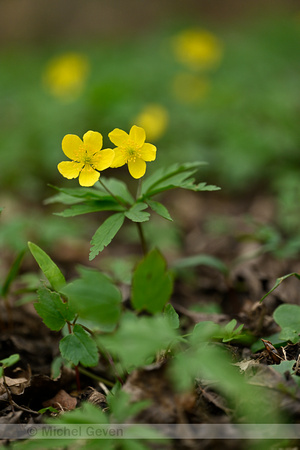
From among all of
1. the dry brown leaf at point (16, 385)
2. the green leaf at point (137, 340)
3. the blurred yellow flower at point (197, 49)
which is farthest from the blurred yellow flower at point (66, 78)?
the green leaf at point (137, 340)

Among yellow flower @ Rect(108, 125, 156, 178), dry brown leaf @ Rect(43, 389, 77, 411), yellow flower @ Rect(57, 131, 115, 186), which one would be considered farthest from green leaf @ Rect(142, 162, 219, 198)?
dry brown leaf @ Rect(43, 389, 77, 411)

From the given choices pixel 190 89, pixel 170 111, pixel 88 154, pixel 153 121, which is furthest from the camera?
pixel 190 89

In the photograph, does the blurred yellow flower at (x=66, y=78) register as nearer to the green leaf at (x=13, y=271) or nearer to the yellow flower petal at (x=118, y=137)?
the green leaf at (x=13, y=271)

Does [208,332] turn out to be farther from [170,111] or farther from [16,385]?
[170,111]

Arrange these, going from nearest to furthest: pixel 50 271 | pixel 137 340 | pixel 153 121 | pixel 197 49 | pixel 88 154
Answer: pixel 137 340
pixel 50 271
pixel 88 154
pixel 153 121
pixel 197 49

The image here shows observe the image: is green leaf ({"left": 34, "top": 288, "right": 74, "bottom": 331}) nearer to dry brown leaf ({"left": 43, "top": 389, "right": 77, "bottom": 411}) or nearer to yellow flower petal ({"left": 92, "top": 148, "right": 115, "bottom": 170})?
dry brown leaf ({"left": 43, "top": 389, "right": 77, "bottom": 411})

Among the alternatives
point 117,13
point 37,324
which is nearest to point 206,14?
point 117,13

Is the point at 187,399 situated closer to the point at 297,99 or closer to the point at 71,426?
the point at 71,426

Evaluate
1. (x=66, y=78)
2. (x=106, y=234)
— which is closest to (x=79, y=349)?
(x=106, y=234)
